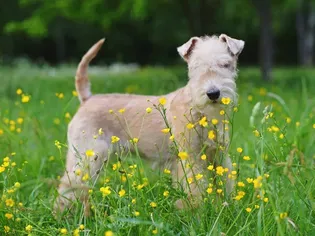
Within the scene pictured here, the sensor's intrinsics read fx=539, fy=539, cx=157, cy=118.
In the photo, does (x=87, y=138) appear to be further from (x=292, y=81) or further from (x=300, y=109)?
(x=292, y=81)

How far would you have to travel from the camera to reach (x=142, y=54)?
3195cm

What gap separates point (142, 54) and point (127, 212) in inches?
1169

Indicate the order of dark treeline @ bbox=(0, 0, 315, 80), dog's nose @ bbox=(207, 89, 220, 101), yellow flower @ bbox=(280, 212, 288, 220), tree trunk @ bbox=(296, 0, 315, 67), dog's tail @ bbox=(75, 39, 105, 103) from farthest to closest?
tree trunk @ bbox=(296, 0, 315, 67) → dark treeline @ bbox=(0, 0, 315, 80) → dog's tail @ bbox=(75, 39, 105, 103) → dog's nose @ bbox=(207, 89, 220, 101) → yellow flower @ bbox=(280, 212, 288, 220)

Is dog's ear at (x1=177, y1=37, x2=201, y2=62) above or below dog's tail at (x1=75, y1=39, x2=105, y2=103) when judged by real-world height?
above

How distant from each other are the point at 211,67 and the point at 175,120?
0.47 meters

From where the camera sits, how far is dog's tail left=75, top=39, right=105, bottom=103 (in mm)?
3666

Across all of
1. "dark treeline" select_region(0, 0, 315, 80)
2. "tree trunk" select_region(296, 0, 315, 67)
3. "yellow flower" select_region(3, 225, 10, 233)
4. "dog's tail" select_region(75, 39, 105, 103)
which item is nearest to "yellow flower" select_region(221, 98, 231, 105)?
"yellow flower" select_region(3, 225, 10, 233)

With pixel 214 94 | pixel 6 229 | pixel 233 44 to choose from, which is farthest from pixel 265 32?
pixel 6 229

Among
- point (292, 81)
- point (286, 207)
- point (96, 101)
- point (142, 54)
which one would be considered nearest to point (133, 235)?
point (286, 207)

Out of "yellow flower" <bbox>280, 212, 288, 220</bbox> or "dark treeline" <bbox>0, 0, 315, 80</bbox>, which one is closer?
"yellow flower" <bbox>280, 212, 288, 220</bbox>

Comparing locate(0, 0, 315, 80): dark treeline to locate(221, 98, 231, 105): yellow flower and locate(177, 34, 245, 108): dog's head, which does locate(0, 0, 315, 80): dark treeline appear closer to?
locate(177, 34, 245, 108): dog's head

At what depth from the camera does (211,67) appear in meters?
2.88

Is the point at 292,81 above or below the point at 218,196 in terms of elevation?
below

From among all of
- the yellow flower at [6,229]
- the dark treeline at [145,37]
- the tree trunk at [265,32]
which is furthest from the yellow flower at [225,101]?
the dark treeline at [145,37]
